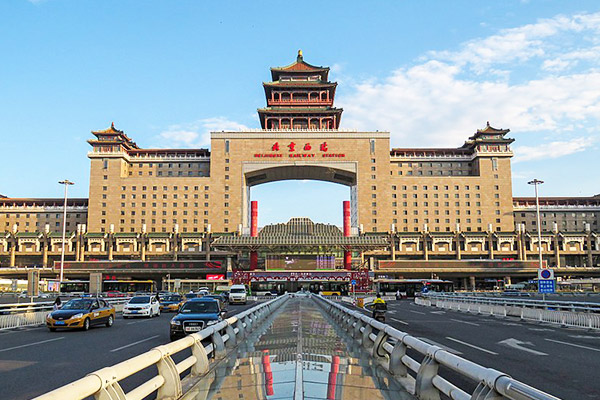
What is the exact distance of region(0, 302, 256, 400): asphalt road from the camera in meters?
9.99

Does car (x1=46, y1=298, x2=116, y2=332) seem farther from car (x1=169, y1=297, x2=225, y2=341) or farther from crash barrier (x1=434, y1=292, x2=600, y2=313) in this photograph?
crash barrier (x1=434, y1=292, x2=600, y2=313)

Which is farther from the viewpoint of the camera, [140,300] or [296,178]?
[296,178]

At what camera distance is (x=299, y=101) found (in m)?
124

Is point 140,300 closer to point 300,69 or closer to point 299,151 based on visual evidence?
point 299,151

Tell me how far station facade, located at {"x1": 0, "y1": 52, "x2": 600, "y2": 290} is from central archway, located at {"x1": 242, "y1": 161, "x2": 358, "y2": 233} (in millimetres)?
255

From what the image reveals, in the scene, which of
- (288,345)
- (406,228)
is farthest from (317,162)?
(288,345)

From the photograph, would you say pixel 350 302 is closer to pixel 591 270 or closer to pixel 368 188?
pixel 368 188

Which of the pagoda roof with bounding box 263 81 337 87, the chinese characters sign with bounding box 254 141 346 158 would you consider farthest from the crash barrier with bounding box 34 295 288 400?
the pagoda roof with bounding box 263 81 337 87

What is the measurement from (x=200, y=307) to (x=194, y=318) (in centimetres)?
197

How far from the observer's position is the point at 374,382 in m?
8.68

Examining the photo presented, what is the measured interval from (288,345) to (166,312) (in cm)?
2983

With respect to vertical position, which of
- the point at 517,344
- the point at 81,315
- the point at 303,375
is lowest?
the point at 517,344

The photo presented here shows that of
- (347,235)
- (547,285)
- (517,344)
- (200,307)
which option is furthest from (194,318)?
(347,235)

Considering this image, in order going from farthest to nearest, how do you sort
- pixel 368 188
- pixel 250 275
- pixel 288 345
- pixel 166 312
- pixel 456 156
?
pixel 456 156 → pixel 368 188 → pixel 250 275 → pixel 166 312 → pixel 288 345
